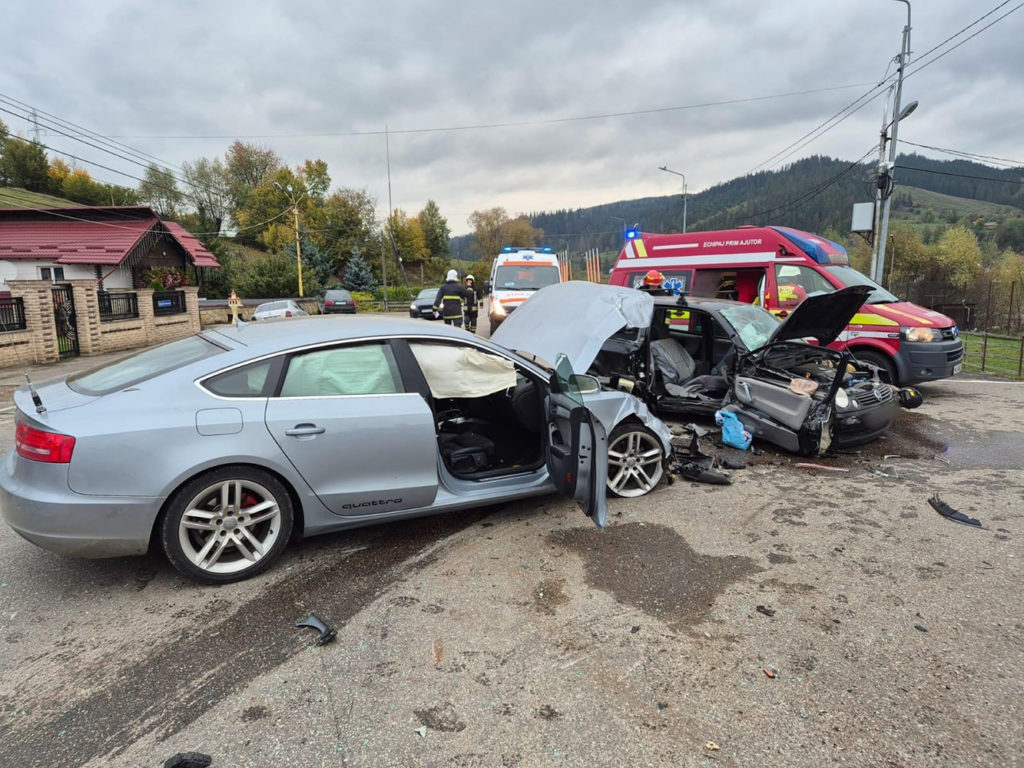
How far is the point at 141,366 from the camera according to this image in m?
3.41

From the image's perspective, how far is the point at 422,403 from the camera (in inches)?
137

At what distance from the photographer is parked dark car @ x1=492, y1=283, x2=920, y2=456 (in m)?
5.31

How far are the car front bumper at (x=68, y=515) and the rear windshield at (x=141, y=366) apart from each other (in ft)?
1.68

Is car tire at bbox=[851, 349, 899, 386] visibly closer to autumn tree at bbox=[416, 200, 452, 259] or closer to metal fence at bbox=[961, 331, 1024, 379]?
metal fence at bbox=[961, 331, 1024, 379]

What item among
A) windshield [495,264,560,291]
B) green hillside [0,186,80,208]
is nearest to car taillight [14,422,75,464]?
windshield [495,264,560,291]

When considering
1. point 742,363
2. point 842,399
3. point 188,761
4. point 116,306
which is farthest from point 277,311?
point 188,761

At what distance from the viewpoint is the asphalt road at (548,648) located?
212cm

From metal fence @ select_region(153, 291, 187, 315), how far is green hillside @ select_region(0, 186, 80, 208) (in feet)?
102

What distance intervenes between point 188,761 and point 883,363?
8827mm

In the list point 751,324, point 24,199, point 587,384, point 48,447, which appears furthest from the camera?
point 24,199

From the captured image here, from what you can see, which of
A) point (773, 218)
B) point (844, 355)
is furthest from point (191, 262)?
point (773, 218)

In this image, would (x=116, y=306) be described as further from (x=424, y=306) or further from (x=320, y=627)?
(x=320, y=627)

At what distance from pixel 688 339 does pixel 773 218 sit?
3553 inches

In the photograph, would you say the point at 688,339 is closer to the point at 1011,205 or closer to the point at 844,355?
the point at 844,355
